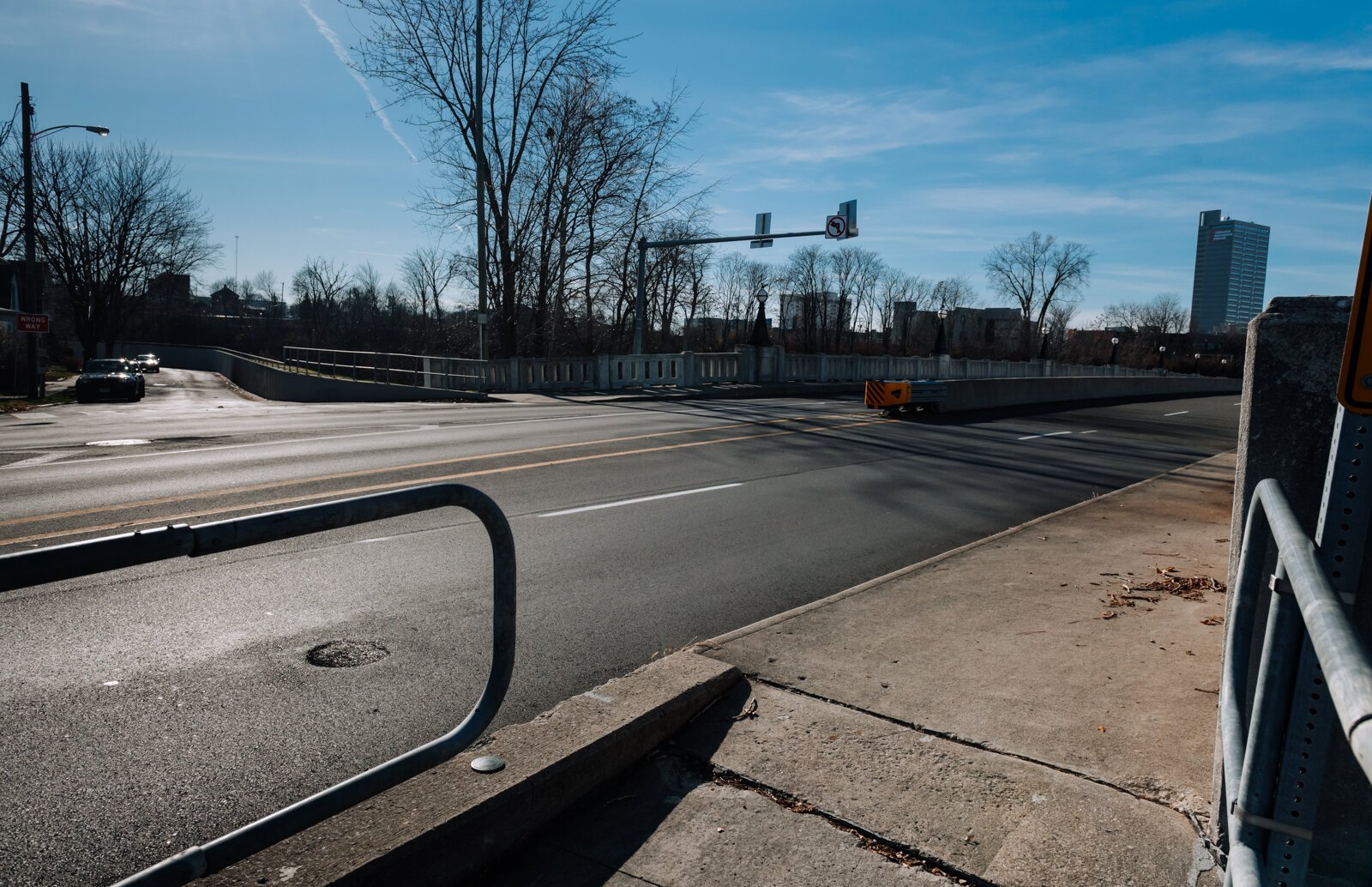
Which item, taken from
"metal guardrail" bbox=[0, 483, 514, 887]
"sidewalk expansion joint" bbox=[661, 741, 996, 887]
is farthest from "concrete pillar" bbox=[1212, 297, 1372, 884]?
"metal guardrail" bbox=[0, 483, 514, 887]

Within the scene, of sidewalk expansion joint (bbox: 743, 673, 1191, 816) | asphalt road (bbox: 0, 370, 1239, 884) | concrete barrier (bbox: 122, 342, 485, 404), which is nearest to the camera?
sidewalk expansion joint (bbox: 743, 673, 1191, 816)

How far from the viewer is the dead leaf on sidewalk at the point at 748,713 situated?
4.10 m

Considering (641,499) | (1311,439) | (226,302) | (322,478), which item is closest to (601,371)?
(322,478)

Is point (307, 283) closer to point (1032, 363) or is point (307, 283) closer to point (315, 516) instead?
point (1032, 363)

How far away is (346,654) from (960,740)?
3216mm

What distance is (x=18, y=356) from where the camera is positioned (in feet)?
106

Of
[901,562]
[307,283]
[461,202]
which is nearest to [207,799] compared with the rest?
[901,562]

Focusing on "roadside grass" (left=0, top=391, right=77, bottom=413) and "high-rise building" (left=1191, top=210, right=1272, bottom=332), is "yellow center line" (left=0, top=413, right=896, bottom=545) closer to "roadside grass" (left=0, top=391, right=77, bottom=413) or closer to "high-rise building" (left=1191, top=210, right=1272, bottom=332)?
"roadside grass" (left=0, top=391, right=77, bottom=413)

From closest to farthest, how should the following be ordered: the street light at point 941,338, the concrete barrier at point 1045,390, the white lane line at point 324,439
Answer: the white lane line at point 324,439 < the concrete barrier at point 1045,390 < the street light at point 941,338

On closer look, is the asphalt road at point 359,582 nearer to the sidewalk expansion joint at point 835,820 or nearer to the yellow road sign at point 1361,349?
the sidewalk expansion joint at point 835,820

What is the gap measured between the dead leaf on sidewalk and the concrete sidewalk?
0.01 meters

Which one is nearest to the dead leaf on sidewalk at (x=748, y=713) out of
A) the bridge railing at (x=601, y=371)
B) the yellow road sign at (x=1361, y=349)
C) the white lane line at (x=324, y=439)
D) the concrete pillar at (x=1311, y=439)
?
the concrete pillar at (x=1311, y=439)

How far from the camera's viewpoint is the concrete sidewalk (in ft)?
10.0

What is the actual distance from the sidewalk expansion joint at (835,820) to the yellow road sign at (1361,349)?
6.10 feet
